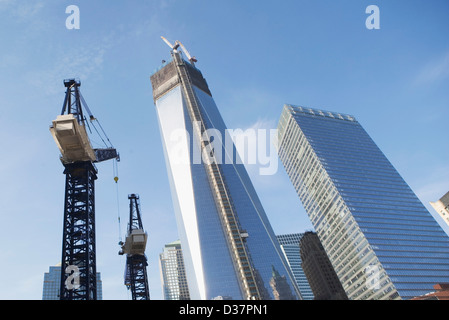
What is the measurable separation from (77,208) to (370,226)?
143737mm

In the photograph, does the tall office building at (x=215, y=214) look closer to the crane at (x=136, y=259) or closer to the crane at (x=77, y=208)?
the crane at (x=136, y=259)

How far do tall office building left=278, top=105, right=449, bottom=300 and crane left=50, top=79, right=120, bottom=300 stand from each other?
130 m

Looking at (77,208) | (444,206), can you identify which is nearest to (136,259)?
(77,208)

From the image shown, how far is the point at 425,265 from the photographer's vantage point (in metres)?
155

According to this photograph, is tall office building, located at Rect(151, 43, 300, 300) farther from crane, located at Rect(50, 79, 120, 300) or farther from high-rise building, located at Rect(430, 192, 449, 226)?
crane, located at Rect(50, 79, 120, 300)

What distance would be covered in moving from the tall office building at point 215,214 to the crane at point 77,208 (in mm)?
93048

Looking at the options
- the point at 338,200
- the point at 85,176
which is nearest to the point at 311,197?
the point at 338,200

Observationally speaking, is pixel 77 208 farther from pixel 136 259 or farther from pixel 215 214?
pixel 215 214

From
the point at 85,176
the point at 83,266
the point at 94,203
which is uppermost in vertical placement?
the point at 85,176

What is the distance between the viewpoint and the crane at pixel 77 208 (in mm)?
41000

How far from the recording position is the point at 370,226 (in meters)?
160

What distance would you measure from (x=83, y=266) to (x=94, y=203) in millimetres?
9130

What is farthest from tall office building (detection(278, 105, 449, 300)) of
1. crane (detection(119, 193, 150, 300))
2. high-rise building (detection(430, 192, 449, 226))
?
crane (detection(119, 193, 150, 300))
